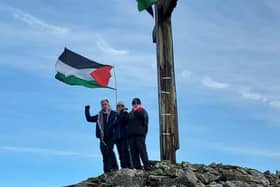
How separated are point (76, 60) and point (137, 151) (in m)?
4.14

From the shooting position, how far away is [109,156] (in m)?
18.2

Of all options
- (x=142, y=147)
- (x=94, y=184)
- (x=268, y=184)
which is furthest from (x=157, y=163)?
(x=268, y=184)

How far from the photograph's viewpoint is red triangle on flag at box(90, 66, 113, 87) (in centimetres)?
1934

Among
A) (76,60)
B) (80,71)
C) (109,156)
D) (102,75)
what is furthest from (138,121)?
(76,60)

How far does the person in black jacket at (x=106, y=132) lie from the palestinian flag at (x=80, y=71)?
1402mm

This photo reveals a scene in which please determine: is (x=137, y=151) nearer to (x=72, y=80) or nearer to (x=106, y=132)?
(x=106, y=132)

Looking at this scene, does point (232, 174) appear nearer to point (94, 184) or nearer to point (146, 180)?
point (146, 180)

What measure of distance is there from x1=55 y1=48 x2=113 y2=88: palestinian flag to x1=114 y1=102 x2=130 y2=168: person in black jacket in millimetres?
1880

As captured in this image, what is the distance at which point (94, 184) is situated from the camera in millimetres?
17062

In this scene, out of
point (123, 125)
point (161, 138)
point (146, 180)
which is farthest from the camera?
point (161, 138)

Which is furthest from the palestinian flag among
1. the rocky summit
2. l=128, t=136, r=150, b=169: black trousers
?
the rocky summit

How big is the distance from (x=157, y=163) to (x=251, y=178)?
8.46 feet

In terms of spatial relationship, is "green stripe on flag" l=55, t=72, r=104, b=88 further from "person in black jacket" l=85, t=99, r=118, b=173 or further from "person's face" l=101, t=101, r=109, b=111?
"person's face" l=101, t=101, r=109, b=111

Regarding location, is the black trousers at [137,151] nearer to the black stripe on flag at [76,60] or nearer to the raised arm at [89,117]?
the raised arm at [89,117]
